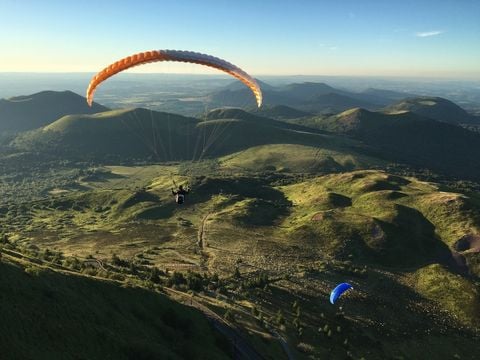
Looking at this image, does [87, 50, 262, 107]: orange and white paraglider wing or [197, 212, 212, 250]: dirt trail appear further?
[197, 212, 212, 250]: dirt trail

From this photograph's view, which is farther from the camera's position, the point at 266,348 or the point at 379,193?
the point at 379,193

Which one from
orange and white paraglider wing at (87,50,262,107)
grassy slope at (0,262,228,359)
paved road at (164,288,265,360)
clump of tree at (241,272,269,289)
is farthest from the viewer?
clump of tree at (241,272,269,289)

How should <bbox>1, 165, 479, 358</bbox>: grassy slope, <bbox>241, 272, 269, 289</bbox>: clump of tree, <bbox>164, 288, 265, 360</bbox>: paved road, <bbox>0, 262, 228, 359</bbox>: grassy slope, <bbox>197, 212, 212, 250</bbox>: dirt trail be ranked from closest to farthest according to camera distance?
<bbox>0, 262, 228, 359</bbox>: grassy slope → <bbox>164, 288, 265, 360</bbox>: paved road → <bbox>1, 165, 479, 358</bbox>: grassy slope → <bbox>241, 272, 269, 289</bbox>: clump of tree → <bbox>197, 212, 212, 250</bbox>: dirt trail

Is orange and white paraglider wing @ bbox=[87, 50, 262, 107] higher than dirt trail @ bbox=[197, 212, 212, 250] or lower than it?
higher

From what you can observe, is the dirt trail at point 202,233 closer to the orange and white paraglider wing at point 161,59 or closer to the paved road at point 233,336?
the paved road at point 233,336

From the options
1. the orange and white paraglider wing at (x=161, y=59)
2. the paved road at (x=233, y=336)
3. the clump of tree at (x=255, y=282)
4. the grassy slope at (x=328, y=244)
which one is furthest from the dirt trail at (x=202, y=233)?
the orange and white paraglider wing at (x=161, y=59)

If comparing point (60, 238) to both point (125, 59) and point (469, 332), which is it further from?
point (469, 332)

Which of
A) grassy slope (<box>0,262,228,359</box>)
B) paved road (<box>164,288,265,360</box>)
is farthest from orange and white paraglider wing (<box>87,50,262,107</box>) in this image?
paved road (<box>164,288,265,360</box>)

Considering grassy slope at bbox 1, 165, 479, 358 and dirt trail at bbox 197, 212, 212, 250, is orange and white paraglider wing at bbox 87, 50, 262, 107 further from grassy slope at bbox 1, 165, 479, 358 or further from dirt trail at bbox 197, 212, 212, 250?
dirt trail at bbox 197, 212, 212, 250

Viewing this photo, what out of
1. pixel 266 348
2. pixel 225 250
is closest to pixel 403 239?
pixel 225 250
